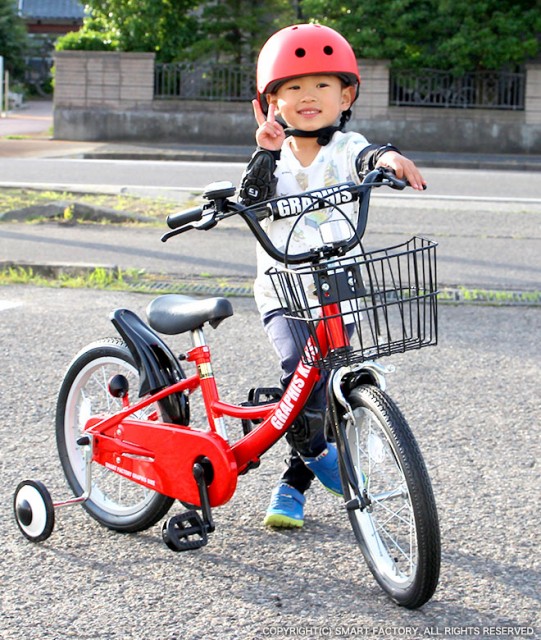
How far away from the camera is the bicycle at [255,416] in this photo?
3.04 metres

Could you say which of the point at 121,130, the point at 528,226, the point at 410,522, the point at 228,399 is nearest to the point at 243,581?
the point at 410,522

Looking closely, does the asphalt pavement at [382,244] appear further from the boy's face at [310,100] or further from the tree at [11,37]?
the tree at [11,37]

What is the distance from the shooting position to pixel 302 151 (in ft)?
12.1

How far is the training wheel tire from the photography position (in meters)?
3.66

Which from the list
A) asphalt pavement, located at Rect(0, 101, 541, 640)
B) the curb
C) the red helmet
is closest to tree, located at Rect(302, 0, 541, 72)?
the curb

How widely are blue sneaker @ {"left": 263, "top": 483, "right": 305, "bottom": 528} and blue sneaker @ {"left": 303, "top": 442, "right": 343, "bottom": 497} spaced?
178 mm

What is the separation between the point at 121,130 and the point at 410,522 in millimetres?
20820

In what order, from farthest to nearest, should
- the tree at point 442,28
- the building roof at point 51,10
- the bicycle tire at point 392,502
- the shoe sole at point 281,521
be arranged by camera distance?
the building roof at point 51,10 → the tree at point 442,28 → the shoe sole at point 281,521 → the bicycle tire at point 392,502

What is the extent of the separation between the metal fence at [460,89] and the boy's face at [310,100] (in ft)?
64.8

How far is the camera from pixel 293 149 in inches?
146

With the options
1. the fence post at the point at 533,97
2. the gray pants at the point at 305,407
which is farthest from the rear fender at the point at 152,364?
the fence post at the point at 533,97

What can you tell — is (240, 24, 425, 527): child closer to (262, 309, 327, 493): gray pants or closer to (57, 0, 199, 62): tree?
(262, 309, 327, 493): gray pants

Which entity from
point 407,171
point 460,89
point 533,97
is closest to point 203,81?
point 460,89

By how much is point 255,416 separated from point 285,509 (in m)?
0.44
